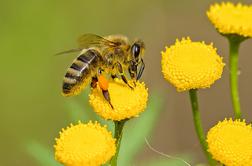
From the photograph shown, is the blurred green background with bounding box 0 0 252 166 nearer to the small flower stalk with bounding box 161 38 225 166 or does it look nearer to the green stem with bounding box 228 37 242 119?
the green stem with bounding box 228 37 242 119

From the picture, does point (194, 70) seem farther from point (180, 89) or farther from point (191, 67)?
point (180, 89)

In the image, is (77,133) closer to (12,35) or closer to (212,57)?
(212,57)

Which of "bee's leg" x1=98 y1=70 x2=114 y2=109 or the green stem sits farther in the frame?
the green stem

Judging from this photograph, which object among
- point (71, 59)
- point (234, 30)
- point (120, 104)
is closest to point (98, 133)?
point (120, 104)

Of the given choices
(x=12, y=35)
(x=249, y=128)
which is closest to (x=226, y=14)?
(x=249, y=128)

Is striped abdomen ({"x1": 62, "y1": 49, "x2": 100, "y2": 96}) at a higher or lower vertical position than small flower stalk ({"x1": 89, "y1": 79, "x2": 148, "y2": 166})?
higher

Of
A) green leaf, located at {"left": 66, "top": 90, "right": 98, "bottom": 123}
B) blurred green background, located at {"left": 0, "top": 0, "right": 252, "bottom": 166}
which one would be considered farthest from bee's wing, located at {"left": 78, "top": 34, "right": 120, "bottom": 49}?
blurred green background, located at {"left": 0, "top": 0, "right": 252, "bottom": 166}
